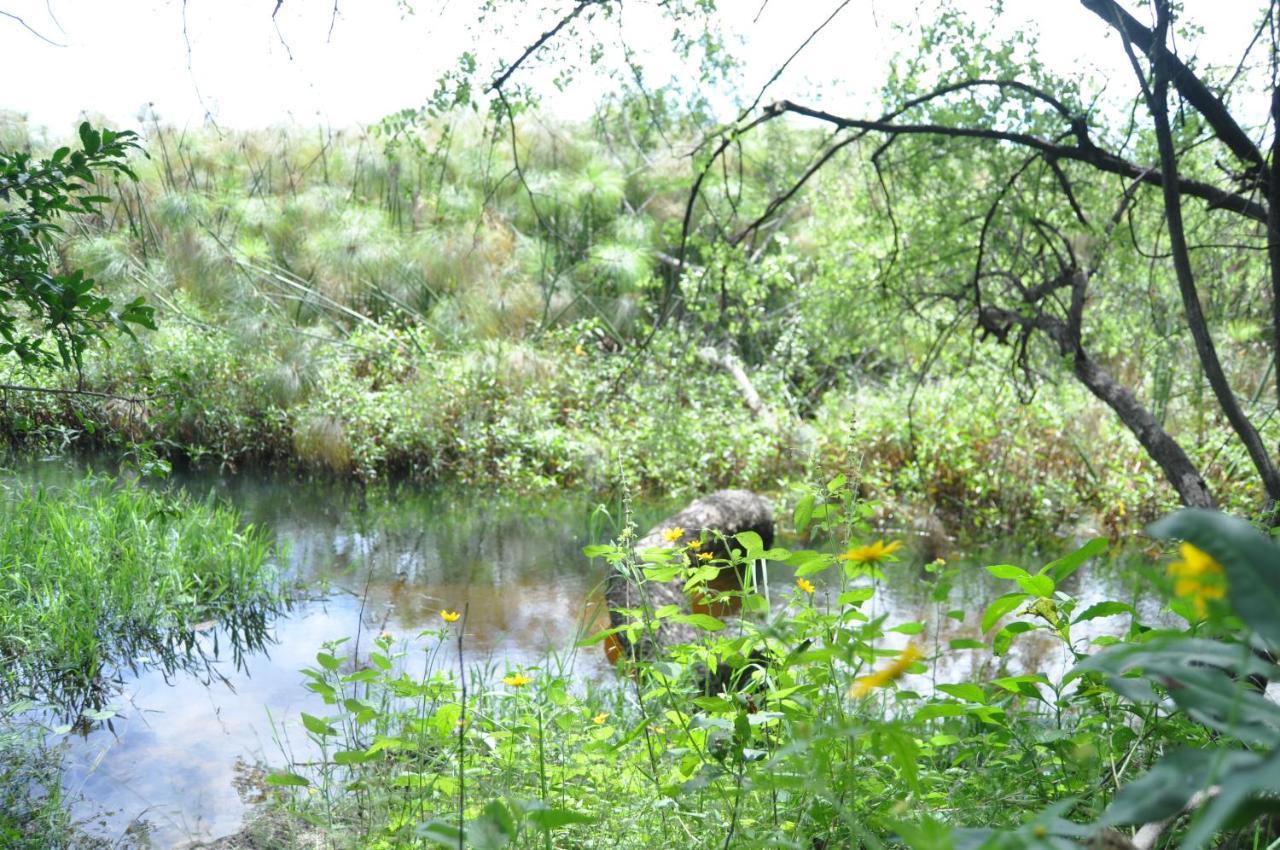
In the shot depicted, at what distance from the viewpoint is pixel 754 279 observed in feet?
15.1

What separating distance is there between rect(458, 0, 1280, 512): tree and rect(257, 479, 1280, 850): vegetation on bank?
1.26m

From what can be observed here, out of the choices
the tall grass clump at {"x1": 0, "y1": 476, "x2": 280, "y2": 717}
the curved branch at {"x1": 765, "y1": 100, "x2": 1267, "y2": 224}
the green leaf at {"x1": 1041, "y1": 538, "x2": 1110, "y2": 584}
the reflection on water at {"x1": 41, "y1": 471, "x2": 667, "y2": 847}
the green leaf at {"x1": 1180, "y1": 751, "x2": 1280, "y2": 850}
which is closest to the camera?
the green leaf at {"x1": 1180, "y1": 751, "x2": 1280, "y2": 850}

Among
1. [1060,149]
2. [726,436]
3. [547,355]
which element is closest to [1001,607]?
[1060,149]

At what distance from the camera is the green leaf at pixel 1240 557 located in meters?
0.51

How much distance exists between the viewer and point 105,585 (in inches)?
165

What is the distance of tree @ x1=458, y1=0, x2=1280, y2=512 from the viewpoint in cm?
261

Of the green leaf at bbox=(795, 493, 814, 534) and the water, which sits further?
the water

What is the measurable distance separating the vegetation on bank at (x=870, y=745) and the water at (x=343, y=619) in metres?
0.40

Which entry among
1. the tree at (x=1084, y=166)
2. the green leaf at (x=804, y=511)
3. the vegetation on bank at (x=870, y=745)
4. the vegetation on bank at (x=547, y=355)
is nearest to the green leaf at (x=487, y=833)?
the vegetation on bank at (x=870, y=745)

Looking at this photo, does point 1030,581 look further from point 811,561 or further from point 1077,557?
point 811,561

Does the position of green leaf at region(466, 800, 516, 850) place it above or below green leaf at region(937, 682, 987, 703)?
above

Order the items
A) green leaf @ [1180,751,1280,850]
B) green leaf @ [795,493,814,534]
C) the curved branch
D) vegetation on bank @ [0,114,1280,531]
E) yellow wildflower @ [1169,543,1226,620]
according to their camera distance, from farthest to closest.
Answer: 1. vegetation on bank @ [0,114,1280,531]
2. the curved branch
3. green leaf @ [795,493,814,534]
4. yellow wildflower @ [1169,543,1226,620]
5. green leaf @ [1180,751,1280,850]

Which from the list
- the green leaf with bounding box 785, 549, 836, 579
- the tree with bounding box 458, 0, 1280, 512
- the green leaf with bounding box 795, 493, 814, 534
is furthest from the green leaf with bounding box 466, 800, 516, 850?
the tree with bounding box 458, 0, 1280, 512

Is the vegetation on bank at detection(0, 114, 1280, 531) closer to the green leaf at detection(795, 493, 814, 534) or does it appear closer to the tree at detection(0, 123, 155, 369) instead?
the tree at detection(0, 123, 155, 369)
